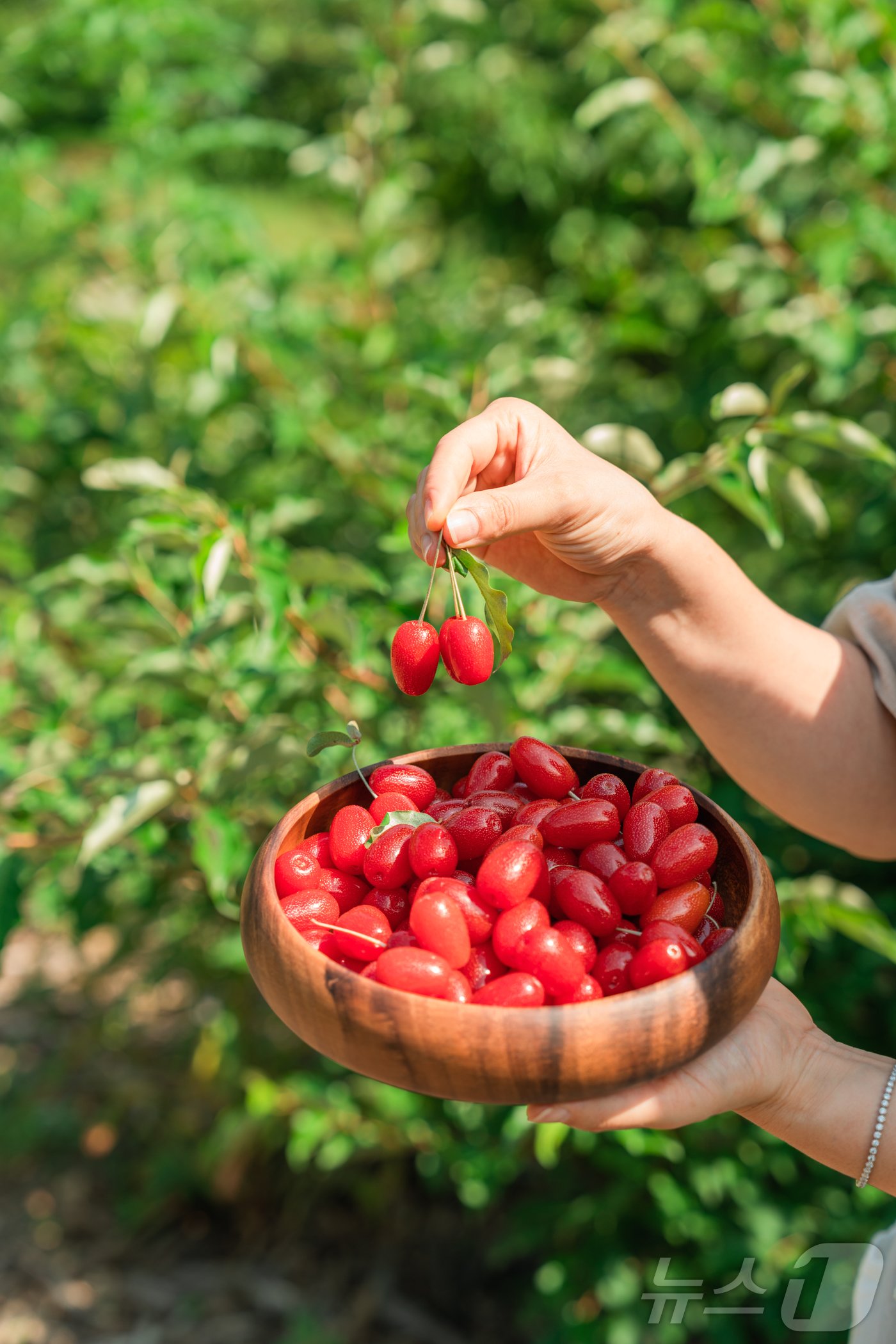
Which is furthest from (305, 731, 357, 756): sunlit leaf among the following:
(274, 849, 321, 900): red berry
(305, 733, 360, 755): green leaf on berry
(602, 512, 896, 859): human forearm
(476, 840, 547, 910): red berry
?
(602, 512, 896, 859): human forearm

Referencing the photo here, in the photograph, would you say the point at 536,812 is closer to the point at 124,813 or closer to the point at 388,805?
the point at 388,805

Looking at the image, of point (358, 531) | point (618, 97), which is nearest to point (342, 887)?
point (358, 531)

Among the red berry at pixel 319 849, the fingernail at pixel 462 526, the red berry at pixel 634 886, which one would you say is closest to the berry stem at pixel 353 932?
the red berry at pixel 319 849

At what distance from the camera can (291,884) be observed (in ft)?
3.01

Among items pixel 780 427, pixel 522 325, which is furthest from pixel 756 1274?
pixel 522 325

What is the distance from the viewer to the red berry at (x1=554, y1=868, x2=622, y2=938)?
869 millimetres

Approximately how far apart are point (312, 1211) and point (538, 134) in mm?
2821

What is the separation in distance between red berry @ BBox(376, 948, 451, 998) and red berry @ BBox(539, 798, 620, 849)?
191 mm

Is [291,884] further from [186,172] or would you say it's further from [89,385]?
[186,172]

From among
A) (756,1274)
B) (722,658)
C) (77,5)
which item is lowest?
(756,1274)

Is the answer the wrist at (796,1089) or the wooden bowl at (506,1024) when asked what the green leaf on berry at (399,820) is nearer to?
the wooden bowl at (506,1024)

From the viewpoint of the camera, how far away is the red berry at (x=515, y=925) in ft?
Answer: 2.73

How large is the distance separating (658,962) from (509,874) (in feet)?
0.45

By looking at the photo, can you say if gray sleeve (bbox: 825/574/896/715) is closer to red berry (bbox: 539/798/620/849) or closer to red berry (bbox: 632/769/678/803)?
red berry (bbox: 632/769/678/803)
